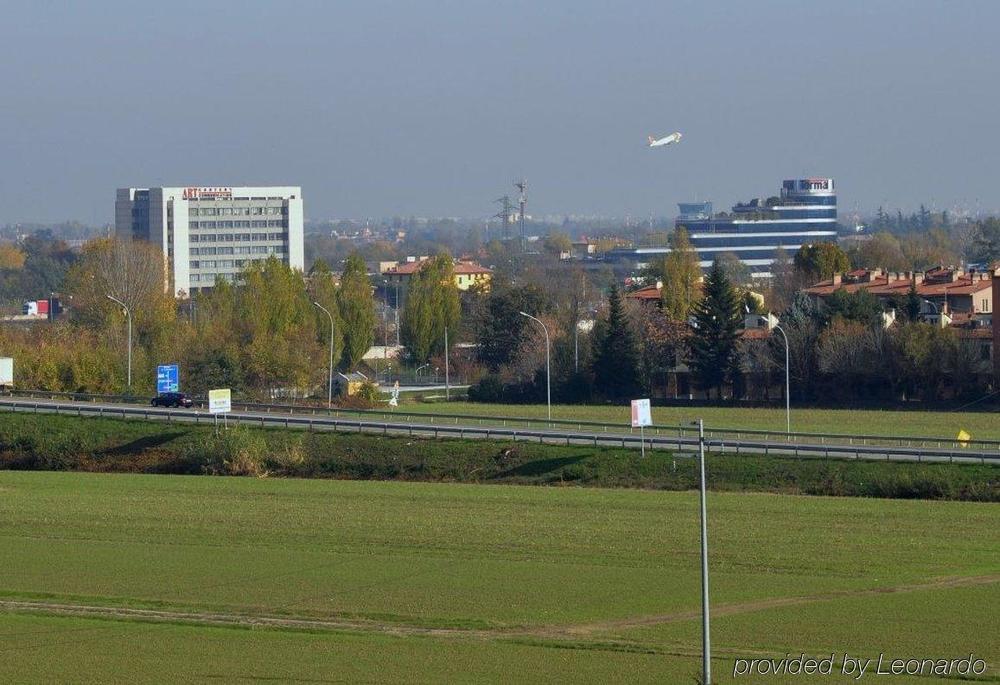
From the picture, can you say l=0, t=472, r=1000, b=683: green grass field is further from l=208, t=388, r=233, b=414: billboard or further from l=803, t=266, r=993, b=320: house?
l=803, t=266, r=993, b=320: house

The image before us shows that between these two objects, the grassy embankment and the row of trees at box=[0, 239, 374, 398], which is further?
the row of trees at box=[0, 239, 374, 398]

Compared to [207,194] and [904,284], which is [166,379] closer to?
[904,284]

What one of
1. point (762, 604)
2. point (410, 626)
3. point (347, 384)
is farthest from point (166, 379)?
point (762, 604)

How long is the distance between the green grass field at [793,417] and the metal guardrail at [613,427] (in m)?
4.02

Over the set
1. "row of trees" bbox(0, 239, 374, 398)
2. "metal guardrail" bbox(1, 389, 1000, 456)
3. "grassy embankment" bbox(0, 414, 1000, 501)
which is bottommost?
"grassy embankment" bbox(0, 414, 1000, 501)

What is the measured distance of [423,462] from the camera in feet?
205

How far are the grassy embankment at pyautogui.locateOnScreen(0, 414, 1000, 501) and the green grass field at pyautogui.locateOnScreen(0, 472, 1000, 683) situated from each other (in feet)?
7.33

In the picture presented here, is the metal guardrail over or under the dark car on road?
under

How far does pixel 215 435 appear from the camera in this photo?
220ft

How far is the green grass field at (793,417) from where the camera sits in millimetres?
71375

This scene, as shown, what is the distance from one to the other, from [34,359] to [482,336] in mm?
30217

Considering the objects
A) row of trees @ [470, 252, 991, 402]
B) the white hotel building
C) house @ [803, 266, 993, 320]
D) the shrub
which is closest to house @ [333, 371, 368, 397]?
row of trees @ [470, 252, 991, 402]

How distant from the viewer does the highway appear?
186 ft

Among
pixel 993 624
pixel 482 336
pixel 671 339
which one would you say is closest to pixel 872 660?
pixel 993 624
